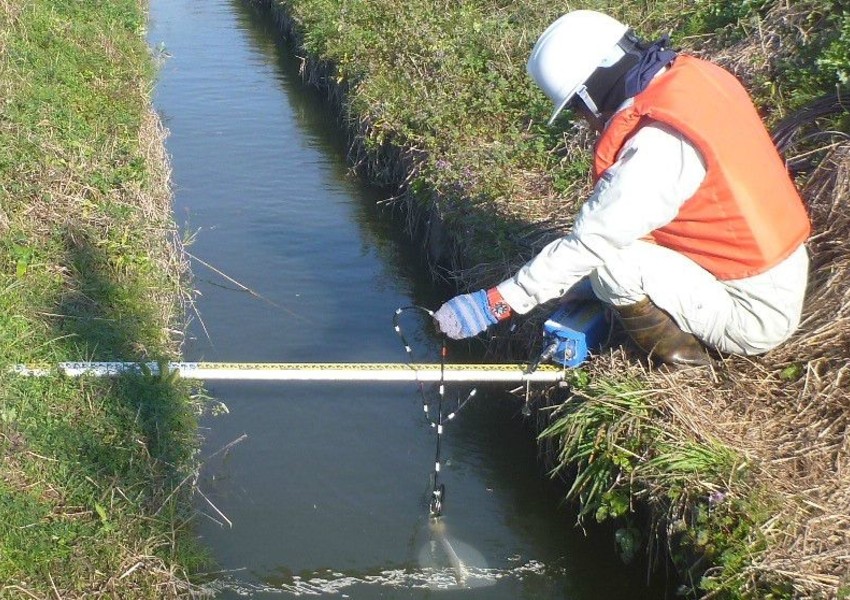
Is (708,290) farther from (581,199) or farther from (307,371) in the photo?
(581,199)

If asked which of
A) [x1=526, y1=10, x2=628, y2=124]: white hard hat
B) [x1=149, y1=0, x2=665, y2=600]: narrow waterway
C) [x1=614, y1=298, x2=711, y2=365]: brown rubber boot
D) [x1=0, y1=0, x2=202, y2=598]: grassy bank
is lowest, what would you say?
[x1=149, y1=0, x2=665, y2=600]: narrow waterway

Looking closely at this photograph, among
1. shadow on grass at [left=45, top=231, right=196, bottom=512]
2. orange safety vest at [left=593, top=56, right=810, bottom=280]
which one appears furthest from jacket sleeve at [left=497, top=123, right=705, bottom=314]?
shadow on grass at [left=45, top=231, right=196, bottom=512]

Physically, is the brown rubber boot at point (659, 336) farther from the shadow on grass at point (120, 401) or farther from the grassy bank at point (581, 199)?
the shadow on grass at point (120, 401)

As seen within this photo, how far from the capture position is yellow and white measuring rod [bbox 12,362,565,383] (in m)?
4.76

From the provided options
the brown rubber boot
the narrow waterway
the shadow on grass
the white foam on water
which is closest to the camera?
the shadow on grass

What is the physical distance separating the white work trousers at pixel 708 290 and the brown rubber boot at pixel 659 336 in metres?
0.05

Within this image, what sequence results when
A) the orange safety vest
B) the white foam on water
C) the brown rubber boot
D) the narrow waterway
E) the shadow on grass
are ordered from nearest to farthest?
the orange safety vest
the shadow on grass
the brown rubber boot
the white foam on water
the narrow waterway

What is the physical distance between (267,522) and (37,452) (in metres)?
1.32

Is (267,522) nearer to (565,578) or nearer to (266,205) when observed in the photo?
(565,578)

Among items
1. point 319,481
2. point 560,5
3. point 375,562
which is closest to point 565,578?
point 375,562

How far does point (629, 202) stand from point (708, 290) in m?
0.70

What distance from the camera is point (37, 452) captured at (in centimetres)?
423

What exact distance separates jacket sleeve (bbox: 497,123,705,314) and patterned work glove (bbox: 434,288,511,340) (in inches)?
8.0

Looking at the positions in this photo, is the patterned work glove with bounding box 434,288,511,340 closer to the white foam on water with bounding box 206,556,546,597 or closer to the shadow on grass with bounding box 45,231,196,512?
the white foam on water with bounding box 206,556,546,597
